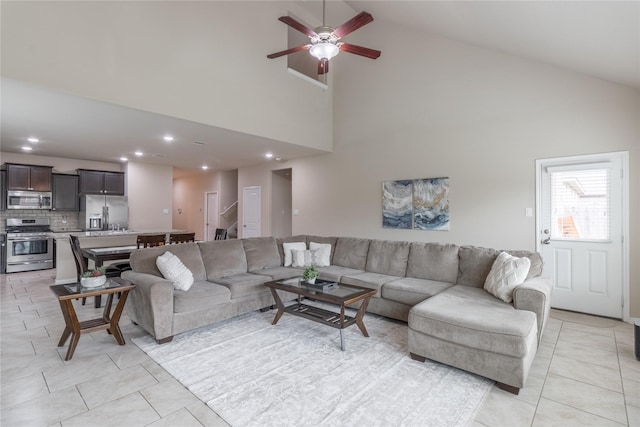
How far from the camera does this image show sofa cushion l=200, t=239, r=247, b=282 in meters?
3.97

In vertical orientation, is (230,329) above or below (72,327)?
below

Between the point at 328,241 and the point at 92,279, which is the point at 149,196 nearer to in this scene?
the point at 328,241

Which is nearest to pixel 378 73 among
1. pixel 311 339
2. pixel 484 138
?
pixel 484 138

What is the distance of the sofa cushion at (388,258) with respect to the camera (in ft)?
13.7

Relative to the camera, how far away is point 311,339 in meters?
3.09

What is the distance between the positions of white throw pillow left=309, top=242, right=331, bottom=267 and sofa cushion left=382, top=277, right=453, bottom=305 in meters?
1.24

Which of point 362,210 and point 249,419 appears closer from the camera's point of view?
point 249,419

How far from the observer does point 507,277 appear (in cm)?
297

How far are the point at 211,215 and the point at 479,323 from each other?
30.9ft

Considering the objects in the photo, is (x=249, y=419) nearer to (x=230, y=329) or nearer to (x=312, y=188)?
(x=230, y=329)

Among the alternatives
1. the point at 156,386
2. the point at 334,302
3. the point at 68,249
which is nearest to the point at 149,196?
the point at 68,249

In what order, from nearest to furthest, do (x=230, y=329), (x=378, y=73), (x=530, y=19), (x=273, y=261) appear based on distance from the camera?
(x=530, y=19)
(x=230, y=329)
(x=273, y=261)
(x=378, y=73)

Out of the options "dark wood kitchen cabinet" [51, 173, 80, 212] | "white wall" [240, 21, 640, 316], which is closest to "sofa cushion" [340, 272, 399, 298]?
"white wall" [240, 21, 640, 316]

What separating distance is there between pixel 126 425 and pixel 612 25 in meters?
4.66
